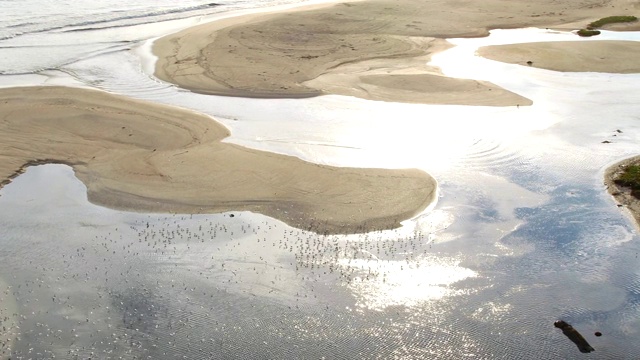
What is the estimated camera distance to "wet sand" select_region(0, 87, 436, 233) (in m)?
15.7

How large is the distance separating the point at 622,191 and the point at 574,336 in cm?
644

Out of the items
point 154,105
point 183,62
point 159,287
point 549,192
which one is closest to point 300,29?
point 183,62

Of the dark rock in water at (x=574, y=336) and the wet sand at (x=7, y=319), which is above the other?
the wet sand at (x=7, y=319)

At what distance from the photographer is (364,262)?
13.7m

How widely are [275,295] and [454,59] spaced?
1780 cm

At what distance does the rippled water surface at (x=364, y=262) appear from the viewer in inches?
451

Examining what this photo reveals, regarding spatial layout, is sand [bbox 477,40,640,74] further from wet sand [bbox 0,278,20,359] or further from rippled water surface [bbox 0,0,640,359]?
wet sand [bbox 0,278,20,359]

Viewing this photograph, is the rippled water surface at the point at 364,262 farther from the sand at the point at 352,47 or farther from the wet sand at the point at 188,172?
the sand at the point at 352,47

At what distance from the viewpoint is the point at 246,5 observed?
1501 inches

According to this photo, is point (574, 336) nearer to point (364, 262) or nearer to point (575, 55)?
point (364, 262)

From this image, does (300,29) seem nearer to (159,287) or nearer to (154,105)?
(154,105)

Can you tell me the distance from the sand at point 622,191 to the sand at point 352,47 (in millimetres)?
5409

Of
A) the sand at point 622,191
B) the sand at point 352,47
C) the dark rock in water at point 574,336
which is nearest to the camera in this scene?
the dark rock in water at point 574,336

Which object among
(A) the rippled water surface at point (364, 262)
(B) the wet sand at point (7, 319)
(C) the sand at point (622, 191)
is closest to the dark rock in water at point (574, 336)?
(A) the rippled water surface at point (364, 262)
